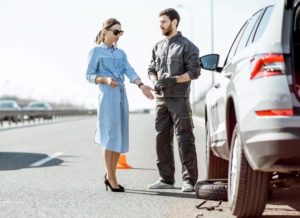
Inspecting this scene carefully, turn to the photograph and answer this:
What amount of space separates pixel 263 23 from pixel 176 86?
2.52 metres

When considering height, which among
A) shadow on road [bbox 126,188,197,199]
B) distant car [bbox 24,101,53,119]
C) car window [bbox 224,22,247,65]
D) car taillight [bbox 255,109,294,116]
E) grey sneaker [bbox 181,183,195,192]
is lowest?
distant car [bbox 24,101,53,119]

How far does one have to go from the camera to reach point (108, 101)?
25.3 feet

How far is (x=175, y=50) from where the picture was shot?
7660mm

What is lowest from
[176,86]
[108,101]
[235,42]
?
[108,101]

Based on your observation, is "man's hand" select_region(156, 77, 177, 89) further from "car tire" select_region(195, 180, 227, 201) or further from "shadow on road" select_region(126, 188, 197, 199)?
"car tire" select_region(195, 180, 227, 201)

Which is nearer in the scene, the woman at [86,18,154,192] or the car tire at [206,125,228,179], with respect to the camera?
the car tire at [206,125,228,179]

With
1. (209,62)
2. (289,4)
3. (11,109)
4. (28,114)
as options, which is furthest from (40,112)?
(289,4)

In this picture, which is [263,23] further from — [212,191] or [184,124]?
[184,124]

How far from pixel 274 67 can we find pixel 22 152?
34.8 feet

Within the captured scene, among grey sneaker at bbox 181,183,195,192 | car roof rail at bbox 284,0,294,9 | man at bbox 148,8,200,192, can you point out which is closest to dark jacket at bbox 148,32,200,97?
man at bbox 148,8,200,192

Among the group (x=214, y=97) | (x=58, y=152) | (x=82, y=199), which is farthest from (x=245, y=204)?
(x=58, y=152)

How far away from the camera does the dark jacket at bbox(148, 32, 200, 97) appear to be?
299 inches

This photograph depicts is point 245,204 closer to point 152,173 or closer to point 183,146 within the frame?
point 183,146

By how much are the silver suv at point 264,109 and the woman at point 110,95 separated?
2.27 m
